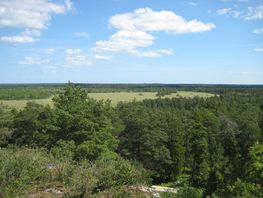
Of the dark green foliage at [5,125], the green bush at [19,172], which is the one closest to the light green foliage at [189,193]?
the green bush at [19,172]

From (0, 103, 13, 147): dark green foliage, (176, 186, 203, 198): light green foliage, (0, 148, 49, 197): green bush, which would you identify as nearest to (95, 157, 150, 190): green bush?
(0, 148, 49, 197): green bush

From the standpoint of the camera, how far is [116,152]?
156 ft

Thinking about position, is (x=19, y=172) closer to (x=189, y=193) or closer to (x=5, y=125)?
(x=189, y=193)

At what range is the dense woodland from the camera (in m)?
13.1

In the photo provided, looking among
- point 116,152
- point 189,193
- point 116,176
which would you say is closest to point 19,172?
point 116,176

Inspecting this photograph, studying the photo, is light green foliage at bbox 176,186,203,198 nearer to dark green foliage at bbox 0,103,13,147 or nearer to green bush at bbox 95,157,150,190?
green bush at bbox 95,157,150,190

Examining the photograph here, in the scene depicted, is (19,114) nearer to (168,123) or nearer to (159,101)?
(168,123)

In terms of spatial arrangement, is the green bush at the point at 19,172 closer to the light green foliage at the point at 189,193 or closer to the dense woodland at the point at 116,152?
the dense woodland at the point at 116,152

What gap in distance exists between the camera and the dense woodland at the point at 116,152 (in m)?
13.1

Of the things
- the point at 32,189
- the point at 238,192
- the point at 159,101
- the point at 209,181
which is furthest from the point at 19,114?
the point at 159,101

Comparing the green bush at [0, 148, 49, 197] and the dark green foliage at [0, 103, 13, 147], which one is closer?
the green bush at [0, 148, 49, 197]

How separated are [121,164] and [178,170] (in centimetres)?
3683

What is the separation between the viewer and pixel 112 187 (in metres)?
13.4

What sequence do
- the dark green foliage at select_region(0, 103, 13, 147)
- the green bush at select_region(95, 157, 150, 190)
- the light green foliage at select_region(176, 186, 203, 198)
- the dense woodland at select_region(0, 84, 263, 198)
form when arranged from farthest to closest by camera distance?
the dark green foliage at select_region(0, 103, 13, 147) < the green bush at select_region(95, 157, 150, 190) < the dense woodland at select_region(0, 84, 263, 198) < the light green foliage at select_region(176, 186, 203, 198)
